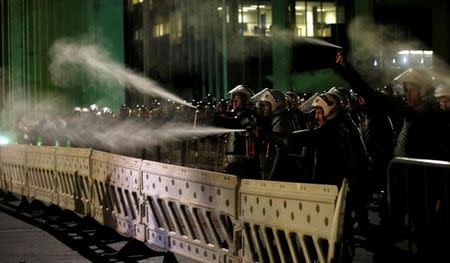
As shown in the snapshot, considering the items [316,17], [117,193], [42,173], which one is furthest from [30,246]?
[316,17]

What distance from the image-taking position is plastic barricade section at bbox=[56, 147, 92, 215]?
36.8ft

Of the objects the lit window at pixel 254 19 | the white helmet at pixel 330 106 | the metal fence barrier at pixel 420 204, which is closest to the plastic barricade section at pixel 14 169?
the white helmet at pixel 330 106

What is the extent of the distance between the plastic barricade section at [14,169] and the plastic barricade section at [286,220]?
875 cm

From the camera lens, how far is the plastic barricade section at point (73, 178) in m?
11.2

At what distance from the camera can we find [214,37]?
51.4 m

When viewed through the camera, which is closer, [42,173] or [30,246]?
[30,246]

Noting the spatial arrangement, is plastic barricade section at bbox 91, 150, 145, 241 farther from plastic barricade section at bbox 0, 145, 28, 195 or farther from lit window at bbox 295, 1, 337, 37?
lit window at bbox 295, 1, 337, 37

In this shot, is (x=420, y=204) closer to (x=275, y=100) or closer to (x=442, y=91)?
(x=442, y=91)

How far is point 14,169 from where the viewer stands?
1527cm

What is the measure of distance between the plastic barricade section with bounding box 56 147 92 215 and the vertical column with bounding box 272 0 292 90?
27394 millimetres

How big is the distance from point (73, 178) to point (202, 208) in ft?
16.1

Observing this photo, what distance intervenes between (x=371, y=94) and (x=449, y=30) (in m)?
19.1

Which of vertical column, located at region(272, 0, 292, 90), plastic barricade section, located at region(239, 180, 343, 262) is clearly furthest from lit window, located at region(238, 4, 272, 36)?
plastic barricade section, located at region(239, 180, 343, 262)

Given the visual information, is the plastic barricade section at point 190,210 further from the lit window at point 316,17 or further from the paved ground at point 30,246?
the lit window at point 316,17
